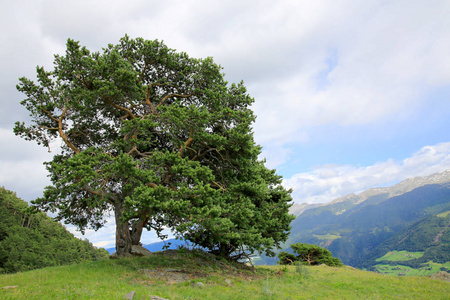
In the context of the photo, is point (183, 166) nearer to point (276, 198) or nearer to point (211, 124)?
point (211, 124)

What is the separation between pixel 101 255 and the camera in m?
107

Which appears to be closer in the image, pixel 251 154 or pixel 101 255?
pixel 251 154

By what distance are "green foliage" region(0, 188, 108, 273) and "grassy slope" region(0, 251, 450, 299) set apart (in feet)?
163

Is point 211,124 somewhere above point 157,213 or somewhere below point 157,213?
above

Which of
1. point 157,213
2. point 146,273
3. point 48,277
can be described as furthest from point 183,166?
point 48,277

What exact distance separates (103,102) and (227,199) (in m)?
11.8

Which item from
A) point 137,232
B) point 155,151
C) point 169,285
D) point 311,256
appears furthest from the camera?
point 311,256

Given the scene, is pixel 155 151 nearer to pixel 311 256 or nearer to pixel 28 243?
pixel 311 256

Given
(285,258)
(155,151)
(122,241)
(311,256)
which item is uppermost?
(155,151)

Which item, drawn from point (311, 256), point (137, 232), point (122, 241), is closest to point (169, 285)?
point (122, 241)

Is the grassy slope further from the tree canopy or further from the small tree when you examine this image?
the small tree

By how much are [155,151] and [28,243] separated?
237ft

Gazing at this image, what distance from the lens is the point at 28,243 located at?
6606 centimetres

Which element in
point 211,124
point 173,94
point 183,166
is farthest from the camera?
point 173,94
